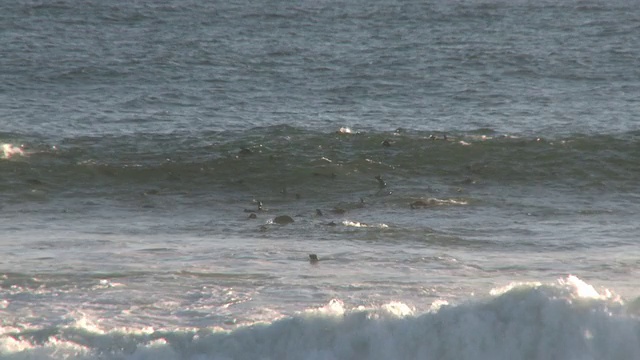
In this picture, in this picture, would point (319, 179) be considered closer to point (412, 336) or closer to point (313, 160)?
point (313, 160)

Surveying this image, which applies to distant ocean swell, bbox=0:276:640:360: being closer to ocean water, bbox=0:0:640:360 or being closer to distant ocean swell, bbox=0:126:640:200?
ocean water, bbox=0:0:640:360

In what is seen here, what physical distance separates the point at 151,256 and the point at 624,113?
10.9 m

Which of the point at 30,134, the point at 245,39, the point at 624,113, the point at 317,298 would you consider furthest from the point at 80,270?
the point at 245,39

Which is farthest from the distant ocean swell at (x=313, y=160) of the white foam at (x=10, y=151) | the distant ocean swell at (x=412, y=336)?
the distant ocean swell at (x=412, y=336)

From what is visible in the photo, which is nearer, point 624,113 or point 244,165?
point 244,165

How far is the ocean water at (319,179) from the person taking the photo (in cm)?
891

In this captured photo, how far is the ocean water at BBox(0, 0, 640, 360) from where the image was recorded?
8.91m

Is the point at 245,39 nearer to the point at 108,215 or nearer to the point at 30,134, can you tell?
the point at 30,134

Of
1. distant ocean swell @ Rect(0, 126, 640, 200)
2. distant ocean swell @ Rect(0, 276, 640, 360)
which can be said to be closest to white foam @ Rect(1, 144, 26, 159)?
distant ocean swell @ Rect(0, 126, 640, 200)

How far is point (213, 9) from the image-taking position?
29.0 meters

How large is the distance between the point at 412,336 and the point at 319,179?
7219 mm

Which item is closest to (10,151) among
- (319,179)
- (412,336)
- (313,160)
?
(313,160)

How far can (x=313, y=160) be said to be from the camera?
1678 cm

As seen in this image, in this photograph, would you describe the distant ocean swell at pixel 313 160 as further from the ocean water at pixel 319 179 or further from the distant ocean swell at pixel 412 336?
the distant ocean swell at pixel 412 336
